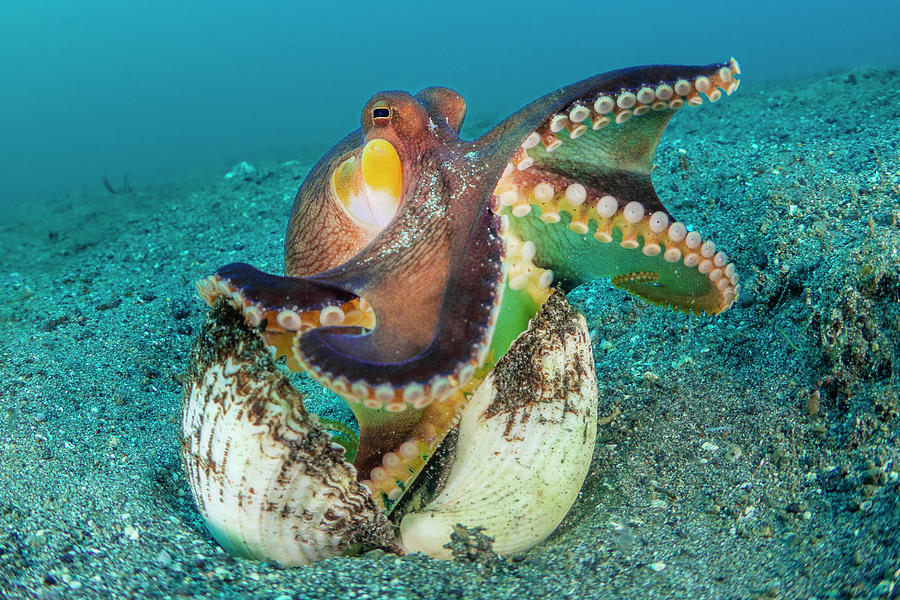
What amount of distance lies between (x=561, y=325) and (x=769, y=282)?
5.44 feet

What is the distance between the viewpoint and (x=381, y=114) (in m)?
2.21

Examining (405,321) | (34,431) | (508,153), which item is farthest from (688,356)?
(34,431)

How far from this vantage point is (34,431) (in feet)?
9.33

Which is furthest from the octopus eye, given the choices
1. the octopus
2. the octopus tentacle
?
the octopus tentacle

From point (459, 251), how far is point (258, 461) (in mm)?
897

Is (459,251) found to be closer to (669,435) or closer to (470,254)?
(470,254)

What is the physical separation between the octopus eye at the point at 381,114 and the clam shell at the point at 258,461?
84 cm

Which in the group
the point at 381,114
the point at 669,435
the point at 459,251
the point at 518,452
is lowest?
the point at 669,435

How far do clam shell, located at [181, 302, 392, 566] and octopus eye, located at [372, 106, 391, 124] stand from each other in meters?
0.84

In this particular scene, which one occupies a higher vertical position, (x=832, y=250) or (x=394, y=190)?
(x=394, y=190)

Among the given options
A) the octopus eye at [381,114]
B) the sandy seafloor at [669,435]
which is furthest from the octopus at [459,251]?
the sandy seafloor at [669,435]

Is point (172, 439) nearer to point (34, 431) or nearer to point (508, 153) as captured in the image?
point (34, 431)

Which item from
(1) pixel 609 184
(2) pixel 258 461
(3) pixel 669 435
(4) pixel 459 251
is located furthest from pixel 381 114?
(3) pixel 669 435

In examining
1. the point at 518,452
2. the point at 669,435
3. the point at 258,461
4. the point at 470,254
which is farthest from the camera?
the point at 669,435
